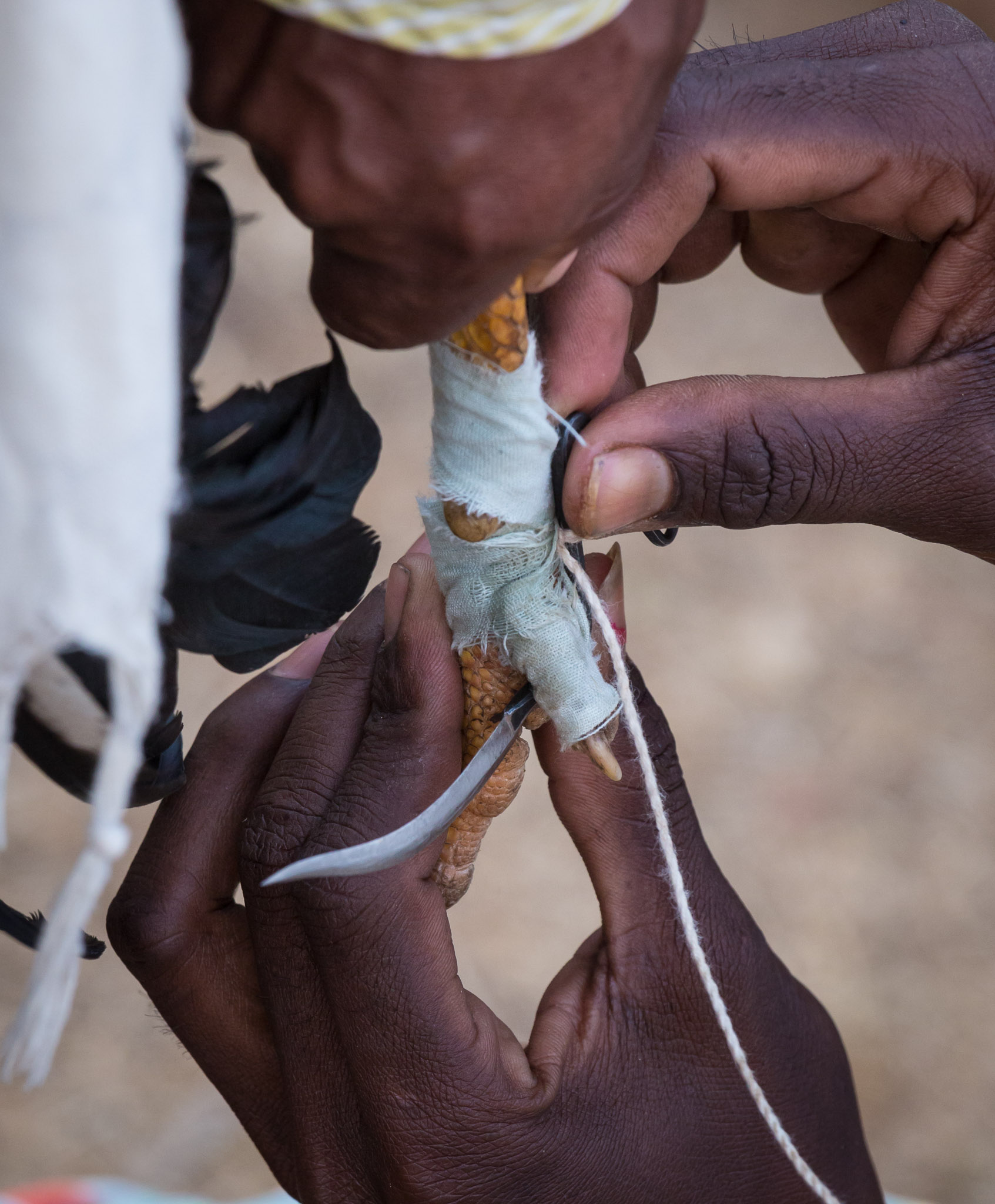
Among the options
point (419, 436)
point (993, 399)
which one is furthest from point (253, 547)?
point (419, 436)

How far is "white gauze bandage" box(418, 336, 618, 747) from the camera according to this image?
0.52 m

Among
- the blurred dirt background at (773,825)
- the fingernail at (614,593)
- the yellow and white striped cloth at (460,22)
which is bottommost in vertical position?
the blurred dirt background at (773,825)

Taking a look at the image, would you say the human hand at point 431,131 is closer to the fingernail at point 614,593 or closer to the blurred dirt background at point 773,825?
the fingernail at point 614,593

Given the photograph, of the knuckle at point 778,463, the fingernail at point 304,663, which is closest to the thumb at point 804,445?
the knuckle at point 778,463

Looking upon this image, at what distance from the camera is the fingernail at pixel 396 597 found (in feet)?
2.10

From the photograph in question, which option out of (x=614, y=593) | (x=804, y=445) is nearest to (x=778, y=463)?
(x=804, y=445)

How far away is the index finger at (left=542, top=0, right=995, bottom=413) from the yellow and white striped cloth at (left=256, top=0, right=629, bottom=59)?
299mm

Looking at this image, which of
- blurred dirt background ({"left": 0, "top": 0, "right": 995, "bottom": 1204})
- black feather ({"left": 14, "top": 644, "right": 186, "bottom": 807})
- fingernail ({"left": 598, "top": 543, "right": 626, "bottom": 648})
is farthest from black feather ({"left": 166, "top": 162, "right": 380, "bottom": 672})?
blurred dirt background ({"left": 0, "top": 0, "right": 995, "bottom": 1204})

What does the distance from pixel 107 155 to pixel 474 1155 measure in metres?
0.57

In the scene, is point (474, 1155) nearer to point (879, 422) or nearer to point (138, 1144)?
point (879, 422)

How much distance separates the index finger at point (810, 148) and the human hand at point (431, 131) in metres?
0.25

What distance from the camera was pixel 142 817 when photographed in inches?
71.7

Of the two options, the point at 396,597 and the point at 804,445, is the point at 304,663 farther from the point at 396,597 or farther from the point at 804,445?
the point at 804,445

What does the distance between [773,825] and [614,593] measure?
139cm
